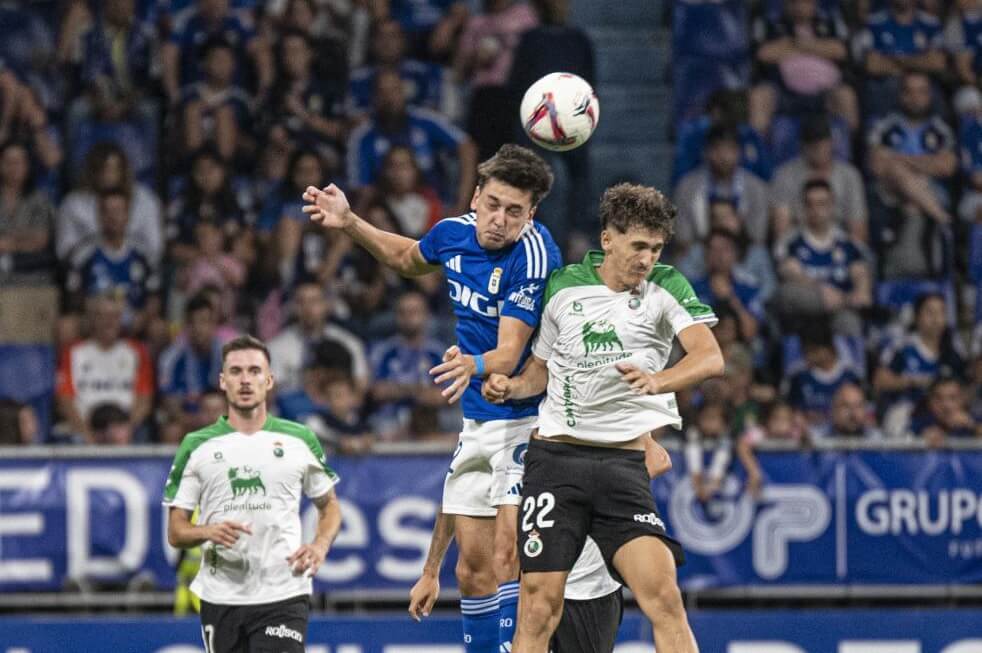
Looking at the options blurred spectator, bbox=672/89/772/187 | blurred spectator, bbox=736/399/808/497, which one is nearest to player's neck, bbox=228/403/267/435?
blurred spectator, bbox=736/399/808/497

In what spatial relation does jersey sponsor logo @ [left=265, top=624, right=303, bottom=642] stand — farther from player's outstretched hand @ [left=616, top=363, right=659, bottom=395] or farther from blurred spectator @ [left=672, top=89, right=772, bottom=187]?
blurred spectator @ [left=672, top=89, right=772, bottom=187]

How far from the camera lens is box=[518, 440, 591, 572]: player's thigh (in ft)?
25.9

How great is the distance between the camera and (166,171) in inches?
599

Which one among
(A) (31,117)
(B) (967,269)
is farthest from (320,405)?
(B) (967,269)

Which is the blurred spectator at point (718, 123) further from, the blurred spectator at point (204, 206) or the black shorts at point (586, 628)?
the black shorts at point (586, 628)

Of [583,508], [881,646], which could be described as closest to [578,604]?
[583,508]

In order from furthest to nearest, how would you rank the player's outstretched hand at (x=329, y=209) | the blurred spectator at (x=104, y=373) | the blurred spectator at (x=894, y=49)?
the blurred spectator at (x=894, y=49)
the blurred spectator at (x=104, y=373)
the player's outstretched hand at (x=329, y=209)

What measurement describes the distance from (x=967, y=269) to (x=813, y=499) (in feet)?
13.7

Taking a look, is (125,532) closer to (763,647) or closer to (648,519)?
(763,647)

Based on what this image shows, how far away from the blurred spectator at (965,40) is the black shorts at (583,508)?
29.7ft

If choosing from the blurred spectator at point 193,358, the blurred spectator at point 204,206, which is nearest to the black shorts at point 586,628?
the blurred spectator at point 193,358

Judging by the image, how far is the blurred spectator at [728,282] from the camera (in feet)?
45.8

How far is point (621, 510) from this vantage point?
311 inches

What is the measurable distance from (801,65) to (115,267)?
239 inches
